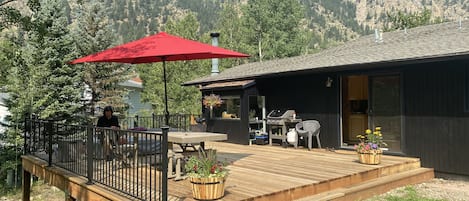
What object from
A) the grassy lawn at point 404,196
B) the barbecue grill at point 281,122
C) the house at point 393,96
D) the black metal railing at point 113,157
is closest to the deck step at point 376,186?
the grassy lawn at point 404,196

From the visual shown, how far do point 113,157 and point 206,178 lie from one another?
179cm

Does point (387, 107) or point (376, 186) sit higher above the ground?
point (387, 107)

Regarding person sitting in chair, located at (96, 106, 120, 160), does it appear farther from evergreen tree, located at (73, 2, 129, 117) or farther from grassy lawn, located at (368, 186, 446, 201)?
evergreen tree, located at (73, 2, 129, 117)

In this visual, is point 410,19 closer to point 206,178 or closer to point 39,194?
point 39,194

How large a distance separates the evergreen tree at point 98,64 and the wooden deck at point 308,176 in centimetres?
1051

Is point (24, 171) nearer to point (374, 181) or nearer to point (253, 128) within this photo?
point (253, 128)

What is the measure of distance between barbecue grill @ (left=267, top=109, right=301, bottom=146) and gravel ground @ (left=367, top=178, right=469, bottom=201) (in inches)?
132

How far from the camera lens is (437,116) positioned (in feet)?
22.0

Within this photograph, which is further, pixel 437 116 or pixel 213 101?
pixel 213 101

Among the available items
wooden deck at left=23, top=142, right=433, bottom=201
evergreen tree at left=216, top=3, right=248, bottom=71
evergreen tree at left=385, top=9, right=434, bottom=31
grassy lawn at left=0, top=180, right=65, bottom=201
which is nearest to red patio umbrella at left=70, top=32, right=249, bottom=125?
wooden deck at left=23, top=142, right=433, bottom=201

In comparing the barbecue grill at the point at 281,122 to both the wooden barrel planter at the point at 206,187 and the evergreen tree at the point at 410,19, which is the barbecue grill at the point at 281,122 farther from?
the evergreen tree at the point at 410,19

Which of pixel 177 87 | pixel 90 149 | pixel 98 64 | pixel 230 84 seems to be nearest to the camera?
pixel 90 149

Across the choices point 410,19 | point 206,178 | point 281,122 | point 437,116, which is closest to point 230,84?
point 281,122

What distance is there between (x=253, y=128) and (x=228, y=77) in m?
1.71
